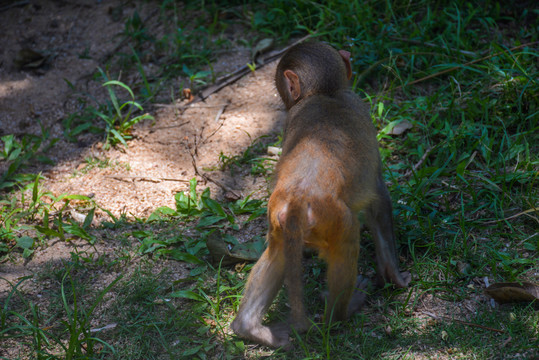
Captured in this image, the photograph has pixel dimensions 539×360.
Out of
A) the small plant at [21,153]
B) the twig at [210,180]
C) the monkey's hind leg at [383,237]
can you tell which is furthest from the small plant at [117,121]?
the monkey's hind leg at [383,237]

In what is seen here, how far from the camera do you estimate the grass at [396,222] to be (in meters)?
3.75

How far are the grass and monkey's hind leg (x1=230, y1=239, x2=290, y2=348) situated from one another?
101 millimetres

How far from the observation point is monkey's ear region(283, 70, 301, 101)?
4.54 meters

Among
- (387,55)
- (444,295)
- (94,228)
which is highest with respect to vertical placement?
(387,55)

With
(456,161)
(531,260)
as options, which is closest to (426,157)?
(456,161)

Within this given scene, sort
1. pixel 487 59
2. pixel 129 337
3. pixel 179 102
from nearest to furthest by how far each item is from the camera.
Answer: pixel 129 337, pixel 487 59, pixel 179 102

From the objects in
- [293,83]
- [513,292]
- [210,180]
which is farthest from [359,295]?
[210,180]

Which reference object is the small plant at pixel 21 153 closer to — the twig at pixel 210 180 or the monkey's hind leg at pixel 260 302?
the twig at pixel 210 180

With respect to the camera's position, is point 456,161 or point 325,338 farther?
point 456,161

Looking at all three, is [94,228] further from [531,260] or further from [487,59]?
[487,59]

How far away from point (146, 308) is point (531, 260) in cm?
287

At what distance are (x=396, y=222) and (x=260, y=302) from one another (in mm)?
1497

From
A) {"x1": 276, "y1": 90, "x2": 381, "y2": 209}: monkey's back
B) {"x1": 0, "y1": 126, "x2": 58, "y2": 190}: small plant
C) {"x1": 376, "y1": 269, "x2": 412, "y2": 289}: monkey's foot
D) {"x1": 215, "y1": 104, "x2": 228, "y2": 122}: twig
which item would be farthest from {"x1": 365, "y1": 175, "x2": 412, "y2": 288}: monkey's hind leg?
{"x1": 0, "y1": 126, "x2": 58, "y2": 190}: small plant

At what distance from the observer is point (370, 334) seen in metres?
3.77
